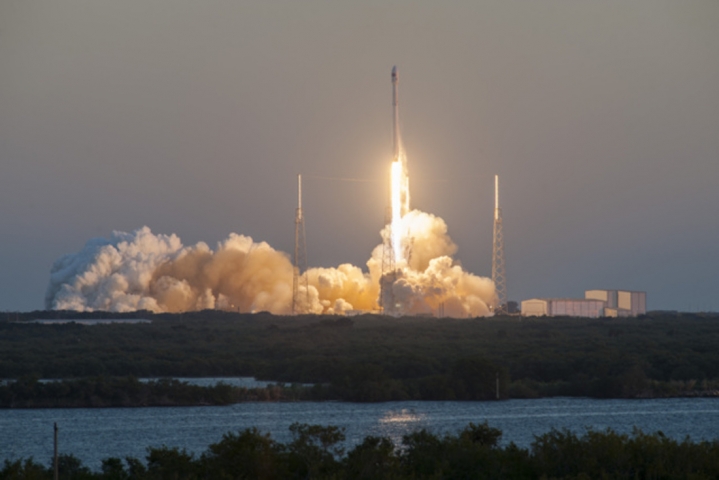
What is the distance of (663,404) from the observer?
50.3m

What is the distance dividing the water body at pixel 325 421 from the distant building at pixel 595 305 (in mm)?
44095

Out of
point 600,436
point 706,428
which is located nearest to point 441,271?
point 706,428

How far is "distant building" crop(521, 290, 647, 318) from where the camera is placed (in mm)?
96125

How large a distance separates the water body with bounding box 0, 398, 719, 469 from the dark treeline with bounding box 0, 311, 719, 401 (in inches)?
61.6

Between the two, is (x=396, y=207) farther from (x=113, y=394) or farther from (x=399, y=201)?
(x=113, y=394)

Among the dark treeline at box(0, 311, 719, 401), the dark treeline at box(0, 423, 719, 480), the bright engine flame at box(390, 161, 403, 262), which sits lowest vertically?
the dark treeline at box(0, 423, 719, 480)

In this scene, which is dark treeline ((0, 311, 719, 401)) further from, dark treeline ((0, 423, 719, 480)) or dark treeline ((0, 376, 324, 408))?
dark treeline ((0, 423, 719, 480))

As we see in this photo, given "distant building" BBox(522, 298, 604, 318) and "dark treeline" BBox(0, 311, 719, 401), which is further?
"distant building" BBox(522, 298, 604, 318)

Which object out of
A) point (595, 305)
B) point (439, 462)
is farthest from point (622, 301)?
point (439, 462)

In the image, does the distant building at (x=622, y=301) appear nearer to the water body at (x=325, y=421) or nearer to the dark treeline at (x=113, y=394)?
the water body at (x=325, y=421)

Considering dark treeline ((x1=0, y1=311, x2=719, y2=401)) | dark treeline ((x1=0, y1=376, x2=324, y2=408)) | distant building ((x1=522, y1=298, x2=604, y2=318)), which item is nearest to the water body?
dark treeline ((x1=0, y1=376, x2=324, y2=408))

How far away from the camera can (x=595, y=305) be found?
321 feet

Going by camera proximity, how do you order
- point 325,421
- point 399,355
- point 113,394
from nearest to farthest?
point 325,421 < point 113,394 < point 399,355

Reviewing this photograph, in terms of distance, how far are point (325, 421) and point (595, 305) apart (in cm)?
5717
